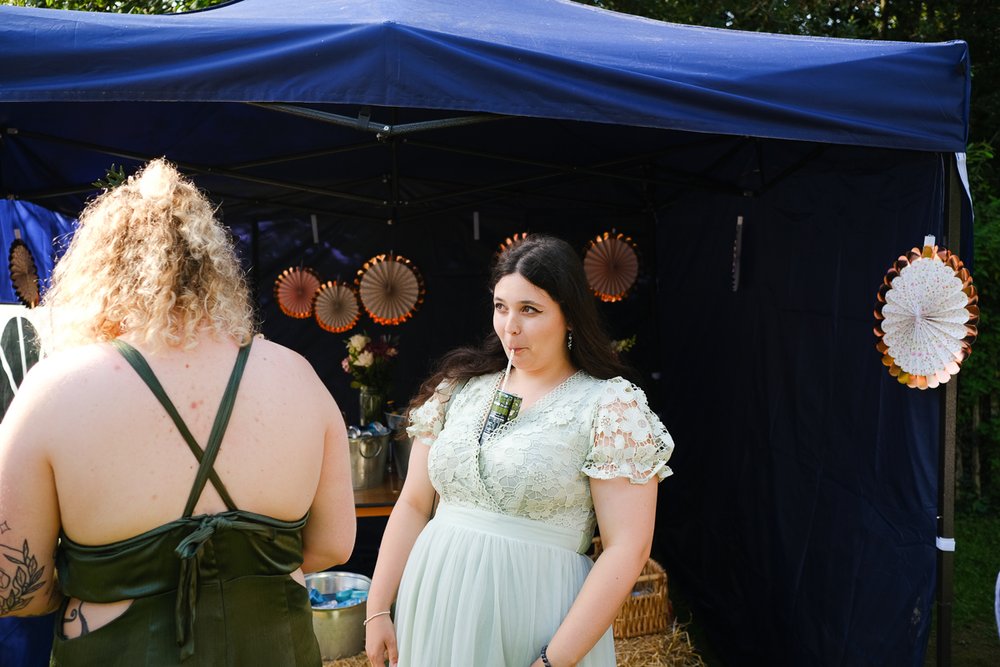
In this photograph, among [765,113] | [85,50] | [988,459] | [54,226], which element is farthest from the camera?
[988,459]

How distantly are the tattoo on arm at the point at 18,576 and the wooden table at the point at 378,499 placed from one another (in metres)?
2.04

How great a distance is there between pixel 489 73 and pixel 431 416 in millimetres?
805

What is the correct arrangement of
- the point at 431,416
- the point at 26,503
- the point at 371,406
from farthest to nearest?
the point at 371,406
the point at 431,416
the point at 26,503

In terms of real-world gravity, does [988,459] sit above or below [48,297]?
below

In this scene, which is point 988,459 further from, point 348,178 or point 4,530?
point 4,530

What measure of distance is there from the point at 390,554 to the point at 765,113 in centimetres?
137

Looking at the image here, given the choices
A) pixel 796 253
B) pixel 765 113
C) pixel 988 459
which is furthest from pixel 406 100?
pixel 988 459

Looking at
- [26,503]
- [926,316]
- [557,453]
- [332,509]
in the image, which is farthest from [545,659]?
[926,316]

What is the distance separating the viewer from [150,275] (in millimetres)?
1259

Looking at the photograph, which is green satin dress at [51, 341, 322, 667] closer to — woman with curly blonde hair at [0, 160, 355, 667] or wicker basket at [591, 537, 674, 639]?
woman with curly blonde hair at [0, 160, 355, 667]

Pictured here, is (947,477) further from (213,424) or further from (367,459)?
(367,459)

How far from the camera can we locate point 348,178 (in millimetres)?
4242

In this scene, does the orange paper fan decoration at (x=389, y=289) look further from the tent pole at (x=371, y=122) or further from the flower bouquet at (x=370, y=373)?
the tent pole at (x=371, y=122)

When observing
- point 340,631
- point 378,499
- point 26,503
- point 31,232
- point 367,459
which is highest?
point 31,232
